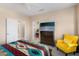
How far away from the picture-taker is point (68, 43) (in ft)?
3.95

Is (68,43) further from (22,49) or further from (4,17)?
(4,17)

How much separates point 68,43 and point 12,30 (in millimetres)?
833

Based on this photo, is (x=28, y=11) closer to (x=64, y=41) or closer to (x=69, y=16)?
(x=69, y=16)

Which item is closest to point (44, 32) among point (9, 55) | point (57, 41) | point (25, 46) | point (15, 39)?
point (57, 41)

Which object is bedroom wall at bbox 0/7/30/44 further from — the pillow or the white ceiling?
the pillow

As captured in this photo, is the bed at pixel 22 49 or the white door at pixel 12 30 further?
the white door at pixel 12 30

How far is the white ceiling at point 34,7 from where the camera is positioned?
1.17 m

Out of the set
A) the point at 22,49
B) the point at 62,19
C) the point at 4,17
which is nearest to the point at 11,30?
the point at 4,17

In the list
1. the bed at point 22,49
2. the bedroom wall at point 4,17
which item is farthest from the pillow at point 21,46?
the bedroom wall at point 4,17

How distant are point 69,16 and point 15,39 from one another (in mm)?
845

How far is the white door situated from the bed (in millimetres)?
66

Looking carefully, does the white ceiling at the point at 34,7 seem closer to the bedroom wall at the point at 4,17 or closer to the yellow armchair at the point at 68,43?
the bedroom wall at the point at 4,17

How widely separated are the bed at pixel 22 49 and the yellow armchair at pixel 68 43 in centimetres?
22

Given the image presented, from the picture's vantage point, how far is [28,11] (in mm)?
1241
